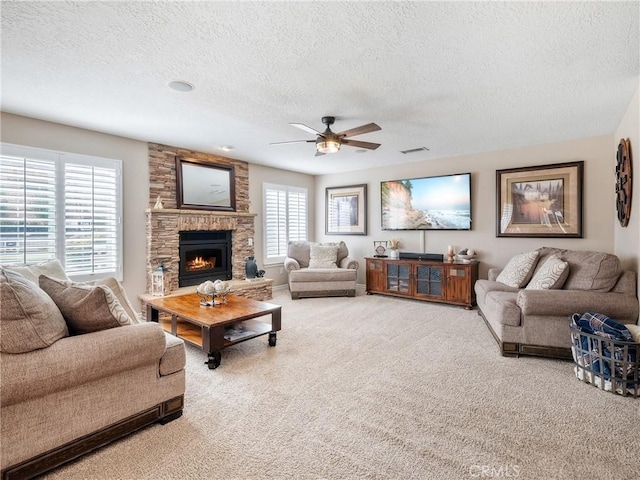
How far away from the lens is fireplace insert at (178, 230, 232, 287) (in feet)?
16.8

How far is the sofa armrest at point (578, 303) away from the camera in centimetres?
285

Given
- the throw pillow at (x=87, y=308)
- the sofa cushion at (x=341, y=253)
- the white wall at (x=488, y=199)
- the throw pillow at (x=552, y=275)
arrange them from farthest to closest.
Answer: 1. the sofa cushion at (x=341, y=253)
2. the white wall at (x=488, y=199)
3. the throw pillow at (x=552, y=275)
4. the throw pillow at (x=87, y=308)

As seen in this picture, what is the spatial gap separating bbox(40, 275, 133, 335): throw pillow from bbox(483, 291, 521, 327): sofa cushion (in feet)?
10.7

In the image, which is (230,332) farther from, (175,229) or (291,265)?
(291,265)

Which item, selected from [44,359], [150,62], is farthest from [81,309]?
[150,62]

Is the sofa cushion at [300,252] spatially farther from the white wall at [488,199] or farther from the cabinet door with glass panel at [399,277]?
the cabinet door with glass panel at [399,277]

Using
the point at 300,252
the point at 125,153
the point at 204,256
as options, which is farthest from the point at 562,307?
the point at 125,153

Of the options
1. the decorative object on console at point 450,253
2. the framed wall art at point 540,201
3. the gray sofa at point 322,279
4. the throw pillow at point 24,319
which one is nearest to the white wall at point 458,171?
the framed wall art at point 540,201

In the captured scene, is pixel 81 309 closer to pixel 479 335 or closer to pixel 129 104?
pixel 129 104

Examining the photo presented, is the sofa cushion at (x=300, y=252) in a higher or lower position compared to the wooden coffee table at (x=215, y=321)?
higher

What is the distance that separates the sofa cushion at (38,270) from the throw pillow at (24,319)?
0.69 m

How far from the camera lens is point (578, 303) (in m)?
2.91

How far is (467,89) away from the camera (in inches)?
114

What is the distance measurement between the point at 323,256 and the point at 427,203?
2.19 m
